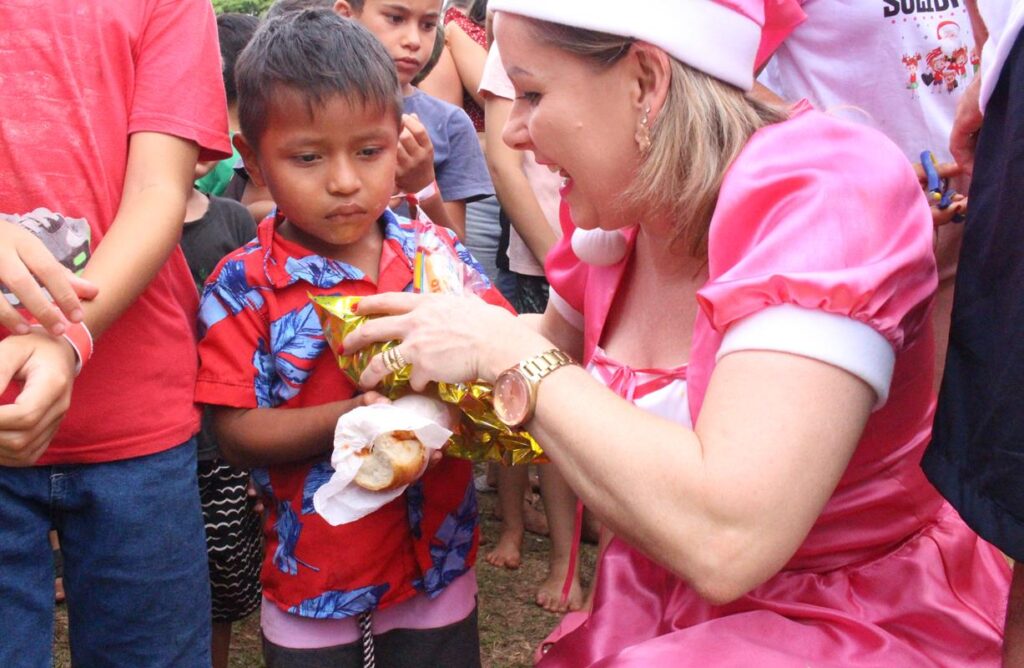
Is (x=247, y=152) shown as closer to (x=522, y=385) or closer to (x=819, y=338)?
(x=522, y=385)

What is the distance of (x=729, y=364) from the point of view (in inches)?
54.6

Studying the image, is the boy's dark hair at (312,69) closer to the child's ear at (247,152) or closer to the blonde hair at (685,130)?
the child's ear at (247,152)

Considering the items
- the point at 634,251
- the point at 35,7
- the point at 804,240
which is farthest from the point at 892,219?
the point at 35,7

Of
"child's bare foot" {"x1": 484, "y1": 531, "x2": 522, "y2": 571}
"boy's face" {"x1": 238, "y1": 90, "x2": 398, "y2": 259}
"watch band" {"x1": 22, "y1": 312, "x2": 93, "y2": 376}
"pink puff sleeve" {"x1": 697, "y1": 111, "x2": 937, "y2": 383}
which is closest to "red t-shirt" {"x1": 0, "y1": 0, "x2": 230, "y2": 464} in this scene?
"boy's face" {"x1": 238, "y1": 90, "x2": 398, "y2": 259}

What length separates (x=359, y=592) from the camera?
215cm

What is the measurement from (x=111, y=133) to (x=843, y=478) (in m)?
1.46

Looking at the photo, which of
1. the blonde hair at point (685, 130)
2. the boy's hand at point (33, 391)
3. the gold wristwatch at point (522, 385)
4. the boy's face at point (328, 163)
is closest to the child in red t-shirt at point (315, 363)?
the boy's face at point (328, 163)

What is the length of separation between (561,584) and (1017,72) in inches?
112

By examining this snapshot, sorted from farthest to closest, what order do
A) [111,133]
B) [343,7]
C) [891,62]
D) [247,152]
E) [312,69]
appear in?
[343,7] < [891,62] < [247,152] < [312,69] < [111,133]

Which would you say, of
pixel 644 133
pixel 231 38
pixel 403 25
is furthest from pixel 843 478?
pixel 231 38

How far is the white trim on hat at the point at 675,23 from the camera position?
1.58 metres

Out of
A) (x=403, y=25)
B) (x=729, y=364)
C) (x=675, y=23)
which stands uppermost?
(x=675, y=23)

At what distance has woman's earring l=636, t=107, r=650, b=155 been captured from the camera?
162 centimetres

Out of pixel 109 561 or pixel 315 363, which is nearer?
pixel 109 561
